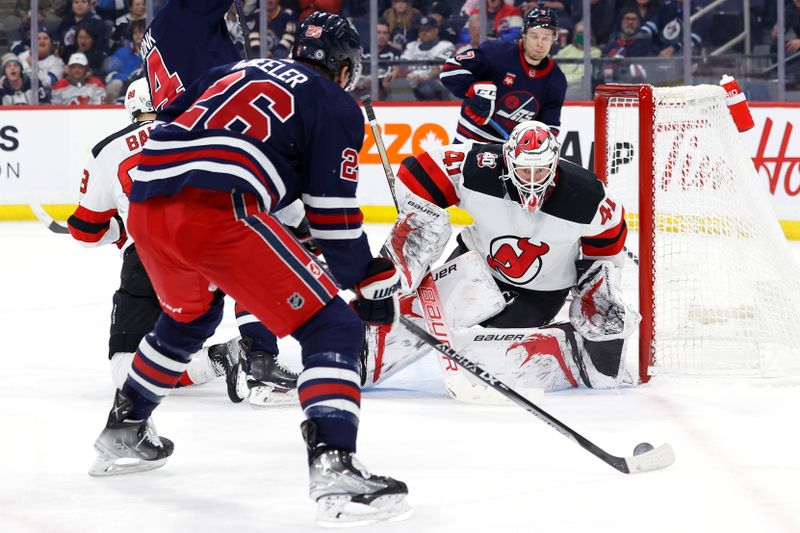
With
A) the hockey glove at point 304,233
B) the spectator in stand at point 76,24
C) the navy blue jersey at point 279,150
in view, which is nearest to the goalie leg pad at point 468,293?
the hockey glove at point 304,233

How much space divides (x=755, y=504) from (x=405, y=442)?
91 centimetres

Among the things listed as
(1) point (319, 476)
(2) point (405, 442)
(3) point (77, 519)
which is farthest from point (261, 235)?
(2) point (405, 442)

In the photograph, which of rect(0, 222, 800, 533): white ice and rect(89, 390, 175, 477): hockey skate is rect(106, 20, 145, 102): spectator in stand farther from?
rect(89, 390, 175, 477): hockey skate

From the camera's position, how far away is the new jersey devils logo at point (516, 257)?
12.0 ft

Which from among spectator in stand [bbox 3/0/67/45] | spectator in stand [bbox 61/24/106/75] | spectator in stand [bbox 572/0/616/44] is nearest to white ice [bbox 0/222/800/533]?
spectator in stand [bbox 572/0/616/44]

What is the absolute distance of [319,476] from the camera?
7.55 ft

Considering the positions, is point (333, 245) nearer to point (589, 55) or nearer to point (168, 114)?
point (168, 114)

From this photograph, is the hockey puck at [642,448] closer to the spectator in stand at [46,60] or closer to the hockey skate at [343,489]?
the hockey skate at [343,489]

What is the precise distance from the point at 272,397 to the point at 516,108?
2.54 metres

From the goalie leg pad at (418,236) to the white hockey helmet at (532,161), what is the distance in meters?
0.29

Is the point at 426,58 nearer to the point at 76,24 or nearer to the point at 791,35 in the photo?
the point at 791,35

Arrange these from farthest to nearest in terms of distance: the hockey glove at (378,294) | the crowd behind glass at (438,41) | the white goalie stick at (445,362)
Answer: the crowd behind glass at (438,41), the white goalie stick at (445,362), the hockey glove at (378,294)

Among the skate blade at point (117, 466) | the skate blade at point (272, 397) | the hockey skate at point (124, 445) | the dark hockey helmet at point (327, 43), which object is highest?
the dark hockey helmet at point (327, 43)

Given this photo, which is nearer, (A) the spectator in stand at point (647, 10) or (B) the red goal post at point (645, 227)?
(B) the red goal post at point (645, 227)
